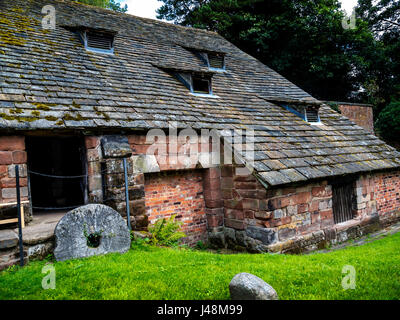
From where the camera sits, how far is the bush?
1783 cm

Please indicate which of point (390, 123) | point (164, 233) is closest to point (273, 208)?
point (164, 233)

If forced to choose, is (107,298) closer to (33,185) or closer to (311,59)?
(33,185)

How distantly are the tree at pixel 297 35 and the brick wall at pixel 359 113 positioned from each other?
12.5 feet

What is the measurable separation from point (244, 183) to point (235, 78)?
562 centimetres

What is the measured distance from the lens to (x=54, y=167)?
9.78 metres

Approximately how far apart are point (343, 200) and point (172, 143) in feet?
19.1

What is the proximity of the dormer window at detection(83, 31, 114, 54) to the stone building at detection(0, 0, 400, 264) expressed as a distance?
0.04m

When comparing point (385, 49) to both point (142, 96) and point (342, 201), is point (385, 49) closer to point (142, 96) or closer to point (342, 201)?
point (342, 201)

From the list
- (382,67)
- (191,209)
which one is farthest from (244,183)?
(382,67)

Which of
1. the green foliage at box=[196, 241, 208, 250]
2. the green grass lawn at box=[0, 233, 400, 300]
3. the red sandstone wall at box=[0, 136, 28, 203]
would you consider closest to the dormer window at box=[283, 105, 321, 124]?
the green foliage at box=[196, 241, 208, 250]

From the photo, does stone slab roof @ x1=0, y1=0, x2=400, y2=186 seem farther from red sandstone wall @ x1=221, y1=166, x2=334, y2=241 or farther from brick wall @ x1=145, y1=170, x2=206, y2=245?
brick wall @ x1=145, y1=170, x2=206, y2=245
